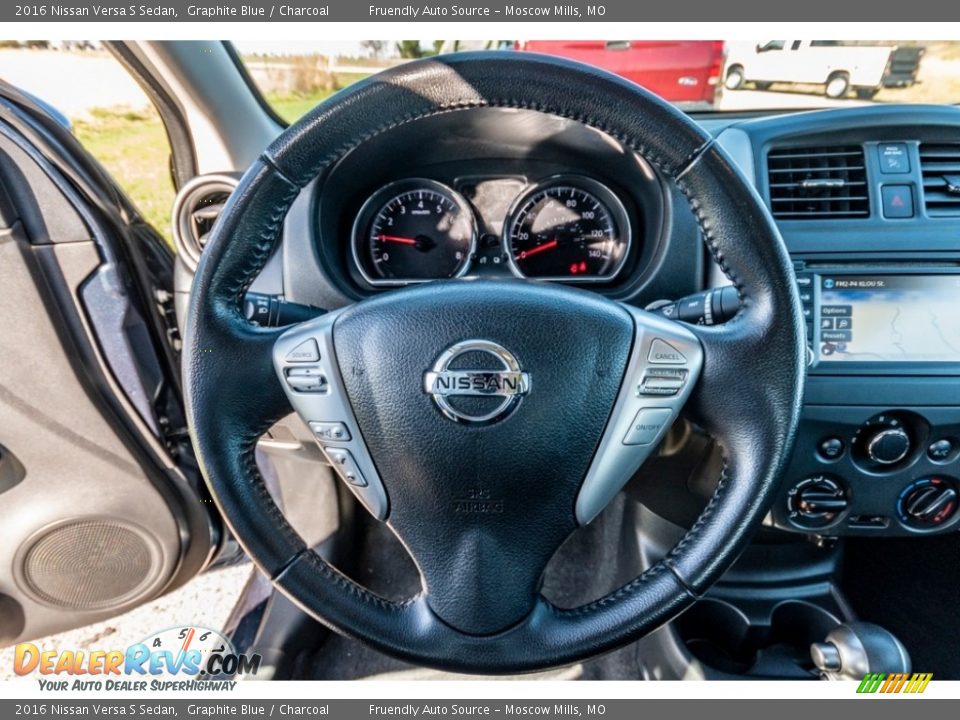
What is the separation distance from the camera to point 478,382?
2.87ft

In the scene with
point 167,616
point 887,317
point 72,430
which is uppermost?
point 887,317

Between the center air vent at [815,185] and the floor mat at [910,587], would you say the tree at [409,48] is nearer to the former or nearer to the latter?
the center air vent at [815,185]

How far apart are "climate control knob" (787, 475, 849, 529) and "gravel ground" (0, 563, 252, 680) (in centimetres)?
150

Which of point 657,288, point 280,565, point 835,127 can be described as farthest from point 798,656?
point 280,565

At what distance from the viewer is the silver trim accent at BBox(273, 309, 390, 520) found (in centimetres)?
91

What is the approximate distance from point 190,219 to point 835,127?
1357mm

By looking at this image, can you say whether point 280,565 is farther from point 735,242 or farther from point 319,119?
point 735,242

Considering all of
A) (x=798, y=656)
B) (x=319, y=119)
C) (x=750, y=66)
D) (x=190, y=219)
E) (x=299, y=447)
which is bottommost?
→ (x=798, y=656)

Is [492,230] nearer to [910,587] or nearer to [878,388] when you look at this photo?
[878,388]

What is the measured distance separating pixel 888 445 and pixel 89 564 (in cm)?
183

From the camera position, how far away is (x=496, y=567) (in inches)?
35.9

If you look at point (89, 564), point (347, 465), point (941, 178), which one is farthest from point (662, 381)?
point (89, 564)

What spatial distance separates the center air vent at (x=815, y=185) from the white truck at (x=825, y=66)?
24cm

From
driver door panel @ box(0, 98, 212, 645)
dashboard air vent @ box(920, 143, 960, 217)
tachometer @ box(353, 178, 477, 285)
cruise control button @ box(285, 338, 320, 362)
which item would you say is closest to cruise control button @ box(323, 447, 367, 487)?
cruise control button @ box(285, 338, 320, 362)
